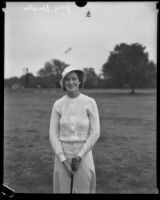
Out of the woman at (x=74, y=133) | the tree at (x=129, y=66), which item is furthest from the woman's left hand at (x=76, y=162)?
the tree at (x=129, y=66)

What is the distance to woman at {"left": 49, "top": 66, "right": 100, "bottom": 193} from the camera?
199cm

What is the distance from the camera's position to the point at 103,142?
324 cm

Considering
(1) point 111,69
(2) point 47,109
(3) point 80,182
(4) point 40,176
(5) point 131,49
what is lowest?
(4) point 40,176

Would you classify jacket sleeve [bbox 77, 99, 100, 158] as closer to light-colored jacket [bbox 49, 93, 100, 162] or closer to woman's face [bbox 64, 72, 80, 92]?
light-colored jacket [bbox 49, 93, 100, 162]

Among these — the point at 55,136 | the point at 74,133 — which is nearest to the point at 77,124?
the point at 74,133

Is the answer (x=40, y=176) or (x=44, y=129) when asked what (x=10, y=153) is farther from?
(x=44, y=129)

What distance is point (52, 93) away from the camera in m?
2.61

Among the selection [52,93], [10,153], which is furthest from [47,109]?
[10,153]

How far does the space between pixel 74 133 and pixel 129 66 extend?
135cm

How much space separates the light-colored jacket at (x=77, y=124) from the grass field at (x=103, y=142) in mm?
525

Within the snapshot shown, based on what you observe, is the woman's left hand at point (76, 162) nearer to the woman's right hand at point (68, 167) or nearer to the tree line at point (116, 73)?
the woman's right hand at point (68, 167)

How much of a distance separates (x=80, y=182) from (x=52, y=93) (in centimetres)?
99

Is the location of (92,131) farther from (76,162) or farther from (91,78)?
(91,78)

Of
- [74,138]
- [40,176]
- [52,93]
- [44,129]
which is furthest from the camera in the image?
[44,129]
